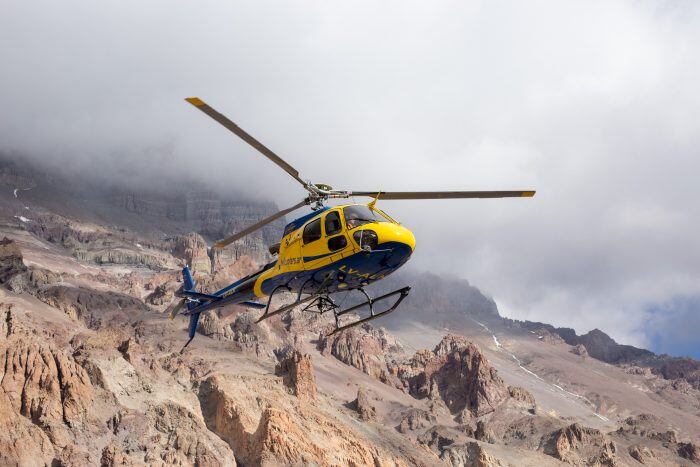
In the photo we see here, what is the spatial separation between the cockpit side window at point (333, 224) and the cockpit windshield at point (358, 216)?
1.10 feet

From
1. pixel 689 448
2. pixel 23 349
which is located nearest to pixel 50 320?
pixel 23 349

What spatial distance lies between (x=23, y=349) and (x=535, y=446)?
108 metres

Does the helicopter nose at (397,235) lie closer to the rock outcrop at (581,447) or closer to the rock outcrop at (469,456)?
the rock outcrop at (469,456)

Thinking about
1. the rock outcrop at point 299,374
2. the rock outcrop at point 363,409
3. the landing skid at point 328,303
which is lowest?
the rock outcrop at point 363,409

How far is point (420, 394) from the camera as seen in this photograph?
18288cm

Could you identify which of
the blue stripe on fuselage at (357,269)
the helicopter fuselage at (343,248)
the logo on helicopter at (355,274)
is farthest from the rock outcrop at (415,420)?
the logo on helicopter at (355,274)

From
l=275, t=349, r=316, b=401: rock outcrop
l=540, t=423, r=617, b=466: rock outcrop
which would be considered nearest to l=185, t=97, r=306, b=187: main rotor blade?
l=275, t=349, r=316, b=401: rock outcrop

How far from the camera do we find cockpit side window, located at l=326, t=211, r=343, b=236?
73.0 feet

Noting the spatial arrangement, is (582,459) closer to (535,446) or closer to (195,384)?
(535,446)

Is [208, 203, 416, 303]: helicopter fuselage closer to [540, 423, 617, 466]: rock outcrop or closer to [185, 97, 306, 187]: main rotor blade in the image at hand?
[185, 97, 306, 187]: main rotor blade

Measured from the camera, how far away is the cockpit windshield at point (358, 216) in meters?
22.0

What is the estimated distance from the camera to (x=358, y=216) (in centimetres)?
2212

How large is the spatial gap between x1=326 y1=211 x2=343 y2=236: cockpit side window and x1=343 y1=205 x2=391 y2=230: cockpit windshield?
1.10 feet

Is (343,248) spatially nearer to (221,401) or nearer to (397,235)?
(397,235)
